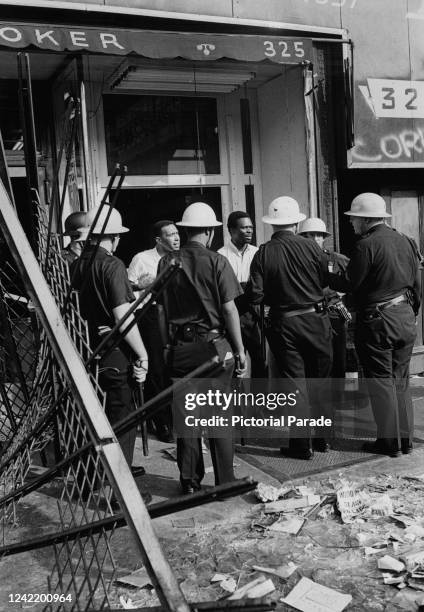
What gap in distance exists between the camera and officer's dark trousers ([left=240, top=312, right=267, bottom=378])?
6.67 metres

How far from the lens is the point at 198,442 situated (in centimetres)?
495

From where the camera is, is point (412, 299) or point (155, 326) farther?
point (155, 326)

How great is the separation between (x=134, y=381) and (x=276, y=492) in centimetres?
134

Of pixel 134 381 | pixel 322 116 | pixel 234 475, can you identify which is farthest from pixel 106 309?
pixel 322 116

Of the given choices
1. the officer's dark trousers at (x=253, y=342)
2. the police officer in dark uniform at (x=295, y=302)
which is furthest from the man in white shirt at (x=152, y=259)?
the police officer in dark uniform at (x=295, y=302)

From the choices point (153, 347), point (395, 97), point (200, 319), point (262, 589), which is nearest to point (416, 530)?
point (262, 589)

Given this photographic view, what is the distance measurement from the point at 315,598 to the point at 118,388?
2.13 meters

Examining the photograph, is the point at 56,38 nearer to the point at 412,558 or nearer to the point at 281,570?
the point at 281,570

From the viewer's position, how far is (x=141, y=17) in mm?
7195

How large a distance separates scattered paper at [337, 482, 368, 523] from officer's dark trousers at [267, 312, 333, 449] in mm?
998

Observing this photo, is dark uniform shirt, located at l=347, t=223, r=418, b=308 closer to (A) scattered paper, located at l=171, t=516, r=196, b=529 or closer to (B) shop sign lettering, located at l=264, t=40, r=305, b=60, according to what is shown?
(A) scattered paper, located at l=171, t=516, r=196, b=529

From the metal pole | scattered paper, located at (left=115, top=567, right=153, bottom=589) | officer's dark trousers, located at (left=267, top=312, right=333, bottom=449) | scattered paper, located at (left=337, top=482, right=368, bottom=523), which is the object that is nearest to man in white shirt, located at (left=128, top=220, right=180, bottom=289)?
officer's dark trousers, located at (left=267, top=312, right=333, bottom=449)


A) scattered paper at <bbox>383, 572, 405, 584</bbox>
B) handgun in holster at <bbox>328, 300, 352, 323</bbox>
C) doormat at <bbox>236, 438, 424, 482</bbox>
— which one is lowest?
doormat at <bbox>236, 438, 424, 482</bbox>

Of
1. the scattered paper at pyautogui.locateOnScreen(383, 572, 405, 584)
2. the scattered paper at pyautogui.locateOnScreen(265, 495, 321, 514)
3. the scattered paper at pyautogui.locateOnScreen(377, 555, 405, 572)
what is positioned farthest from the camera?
the scattered paper at pyautogui.locateOnScreen(265, 495, 321, 514)
